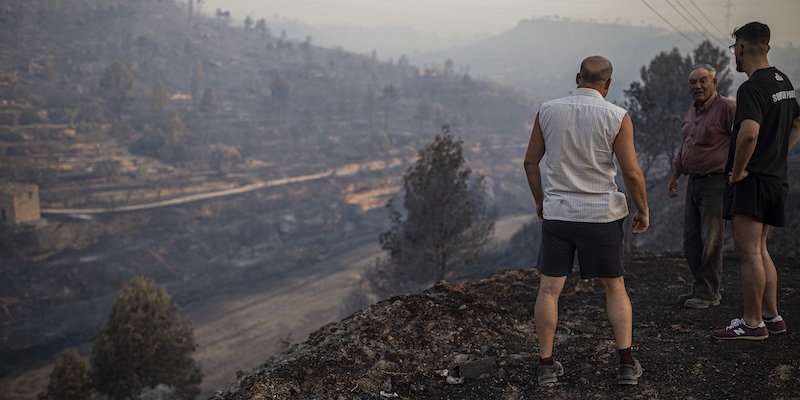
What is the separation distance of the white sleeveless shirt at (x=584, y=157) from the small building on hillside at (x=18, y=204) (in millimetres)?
44323

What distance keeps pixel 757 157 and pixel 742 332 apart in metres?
1.20

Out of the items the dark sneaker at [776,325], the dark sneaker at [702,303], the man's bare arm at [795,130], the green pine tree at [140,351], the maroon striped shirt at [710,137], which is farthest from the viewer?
the green pine tree at [140,351]

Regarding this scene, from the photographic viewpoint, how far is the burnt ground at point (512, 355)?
11.5ft

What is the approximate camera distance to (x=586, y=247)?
3.20 metres

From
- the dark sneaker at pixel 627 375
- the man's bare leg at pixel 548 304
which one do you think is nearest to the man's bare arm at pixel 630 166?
the man's bare leg at pixel 548 304

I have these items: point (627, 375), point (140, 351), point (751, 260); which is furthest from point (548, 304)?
point (140, 351)

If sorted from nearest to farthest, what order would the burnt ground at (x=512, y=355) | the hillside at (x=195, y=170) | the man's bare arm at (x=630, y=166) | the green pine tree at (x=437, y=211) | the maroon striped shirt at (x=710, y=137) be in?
the man's bare arm at (x=630, y=166)
the burnt ground at (x=512, y=355)
the maroon striped shirt at (x=710, y=137)
the green pine tree at (x=437, y=211)
the hillside at (x=195, y=170)

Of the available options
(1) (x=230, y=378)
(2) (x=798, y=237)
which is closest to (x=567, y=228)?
(2) (x=798, y=237)

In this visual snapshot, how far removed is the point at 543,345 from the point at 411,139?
2935 inches

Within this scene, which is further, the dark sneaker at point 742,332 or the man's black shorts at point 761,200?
the dark sneaker at point 742,332

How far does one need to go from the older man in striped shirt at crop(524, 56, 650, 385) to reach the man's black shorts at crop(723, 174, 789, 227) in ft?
3.41

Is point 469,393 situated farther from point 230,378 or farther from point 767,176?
point 230,378

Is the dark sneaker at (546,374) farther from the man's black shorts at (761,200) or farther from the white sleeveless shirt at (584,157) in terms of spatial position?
the man's black shorts at (761,200)

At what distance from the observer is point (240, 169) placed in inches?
2362
